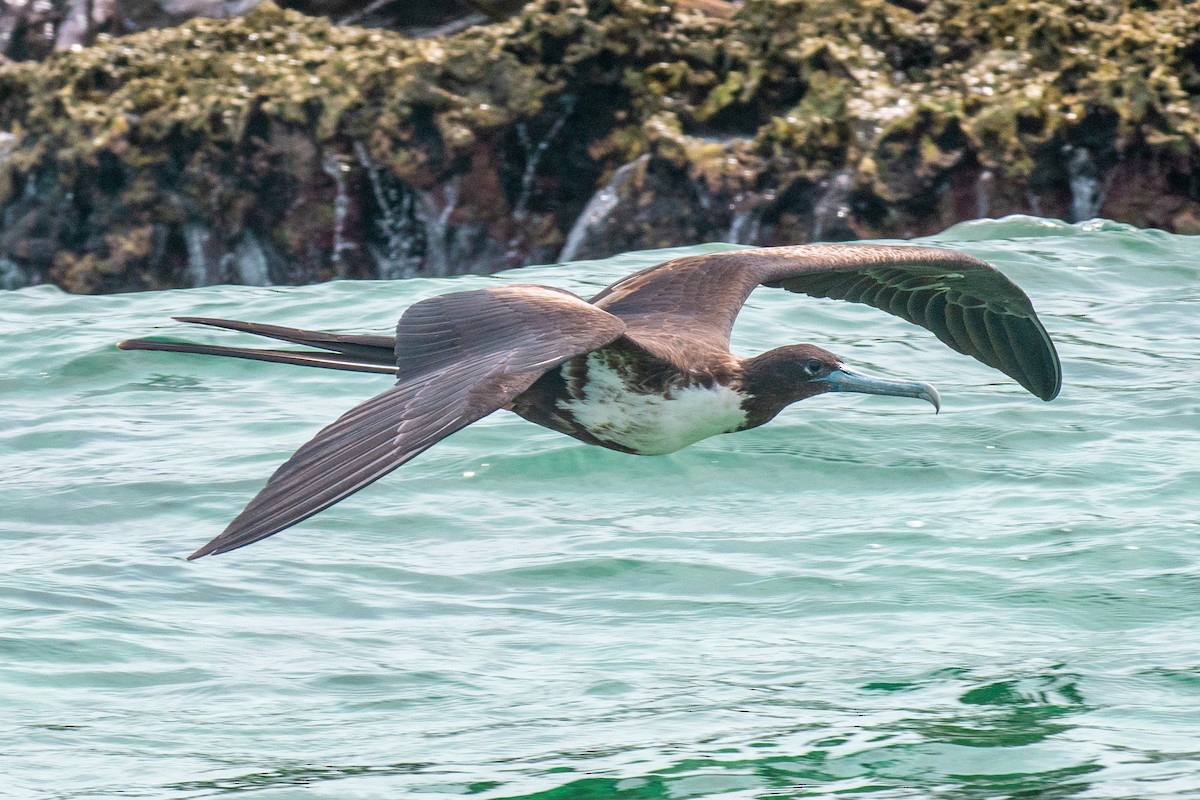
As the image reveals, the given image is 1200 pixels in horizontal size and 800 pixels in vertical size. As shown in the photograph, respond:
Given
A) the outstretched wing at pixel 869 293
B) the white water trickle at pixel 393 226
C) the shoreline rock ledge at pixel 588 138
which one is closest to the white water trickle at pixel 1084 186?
the shoreline rock ledge at pixel 588 138

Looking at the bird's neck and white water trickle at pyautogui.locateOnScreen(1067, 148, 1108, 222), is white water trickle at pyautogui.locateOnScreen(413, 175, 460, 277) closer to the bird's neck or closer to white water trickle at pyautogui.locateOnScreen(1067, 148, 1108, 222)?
white water trickle at pyautogui.locateOnScreen(1067, 148, 1108, 222)

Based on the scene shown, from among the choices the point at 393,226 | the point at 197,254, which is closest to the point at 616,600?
the point at 393,226

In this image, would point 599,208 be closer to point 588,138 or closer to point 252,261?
point 588,138

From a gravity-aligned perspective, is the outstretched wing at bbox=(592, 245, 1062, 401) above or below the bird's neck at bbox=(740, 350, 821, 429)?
above

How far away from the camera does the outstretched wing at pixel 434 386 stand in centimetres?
359

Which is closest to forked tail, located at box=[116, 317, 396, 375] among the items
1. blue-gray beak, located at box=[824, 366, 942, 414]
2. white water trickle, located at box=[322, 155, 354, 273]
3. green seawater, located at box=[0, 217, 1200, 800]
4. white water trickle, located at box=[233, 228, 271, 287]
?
green seawater, located at box=[0, 217, 1200, 800]

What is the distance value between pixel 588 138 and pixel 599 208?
0.77 metres

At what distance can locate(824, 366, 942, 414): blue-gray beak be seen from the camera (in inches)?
199

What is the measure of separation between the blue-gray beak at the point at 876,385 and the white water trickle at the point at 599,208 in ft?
17.6

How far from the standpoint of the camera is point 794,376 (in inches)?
209

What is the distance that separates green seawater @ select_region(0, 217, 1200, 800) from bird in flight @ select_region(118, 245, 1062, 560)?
52 cm

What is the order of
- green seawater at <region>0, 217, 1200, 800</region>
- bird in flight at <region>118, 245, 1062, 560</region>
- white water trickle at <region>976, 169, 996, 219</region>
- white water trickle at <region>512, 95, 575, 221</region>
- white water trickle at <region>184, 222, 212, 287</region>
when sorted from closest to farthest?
bird in flight at <region>118, 245, 1062, 560</region>, green seawater at <region>0, 217, 1200, 800</region>, white water trickle at <region>976, 169, 996, 219</region>, white water trickle at <region>512, 95, 575, 221</region>, white water trickle at <region>184, 222, 212, 287</region>

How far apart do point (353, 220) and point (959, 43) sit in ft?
13.6

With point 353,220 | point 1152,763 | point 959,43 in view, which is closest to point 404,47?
point 353,220
